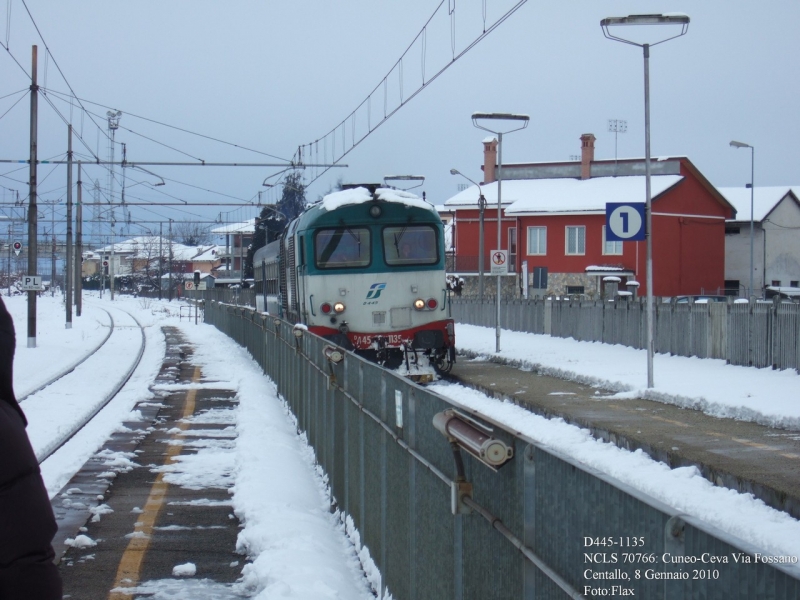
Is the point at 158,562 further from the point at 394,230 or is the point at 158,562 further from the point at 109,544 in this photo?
the point at 394,230

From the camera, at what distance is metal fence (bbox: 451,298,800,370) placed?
1898 centimetres

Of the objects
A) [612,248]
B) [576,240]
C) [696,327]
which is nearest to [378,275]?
[696,327]

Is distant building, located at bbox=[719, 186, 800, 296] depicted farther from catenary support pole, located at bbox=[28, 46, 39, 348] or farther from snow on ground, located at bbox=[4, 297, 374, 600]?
snow on ground, located at bbox=[4, 297, 374, 600]

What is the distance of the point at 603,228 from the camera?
54406 mm

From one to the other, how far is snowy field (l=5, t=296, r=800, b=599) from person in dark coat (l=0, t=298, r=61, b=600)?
12.6ft

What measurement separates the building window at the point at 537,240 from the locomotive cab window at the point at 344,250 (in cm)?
3801

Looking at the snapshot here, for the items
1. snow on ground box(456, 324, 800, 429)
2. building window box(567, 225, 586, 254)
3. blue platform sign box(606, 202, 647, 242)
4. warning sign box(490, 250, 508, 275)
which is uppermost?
building window box(567, 225, 586, 254)

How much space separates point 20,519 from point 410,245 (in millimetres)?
17286

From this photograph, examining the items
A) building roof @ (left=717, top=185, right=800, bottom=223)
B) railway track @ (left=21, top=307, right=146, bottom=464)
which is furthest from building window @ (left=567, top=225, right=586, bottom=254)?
railway track @ (left=21, top=307, right=146, bottom=464)

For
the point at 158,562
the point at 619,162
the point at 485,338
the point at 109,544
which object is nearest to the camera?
the point at 158,562

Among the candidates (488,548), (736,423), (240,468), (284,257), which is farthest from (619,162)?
(488,548)

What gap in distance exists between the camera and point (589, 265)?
55.2 m

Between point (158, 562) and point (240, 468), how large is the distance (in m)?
3.39

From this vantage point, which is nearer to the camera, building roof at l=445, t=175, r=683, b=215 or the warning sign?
the warning sign
